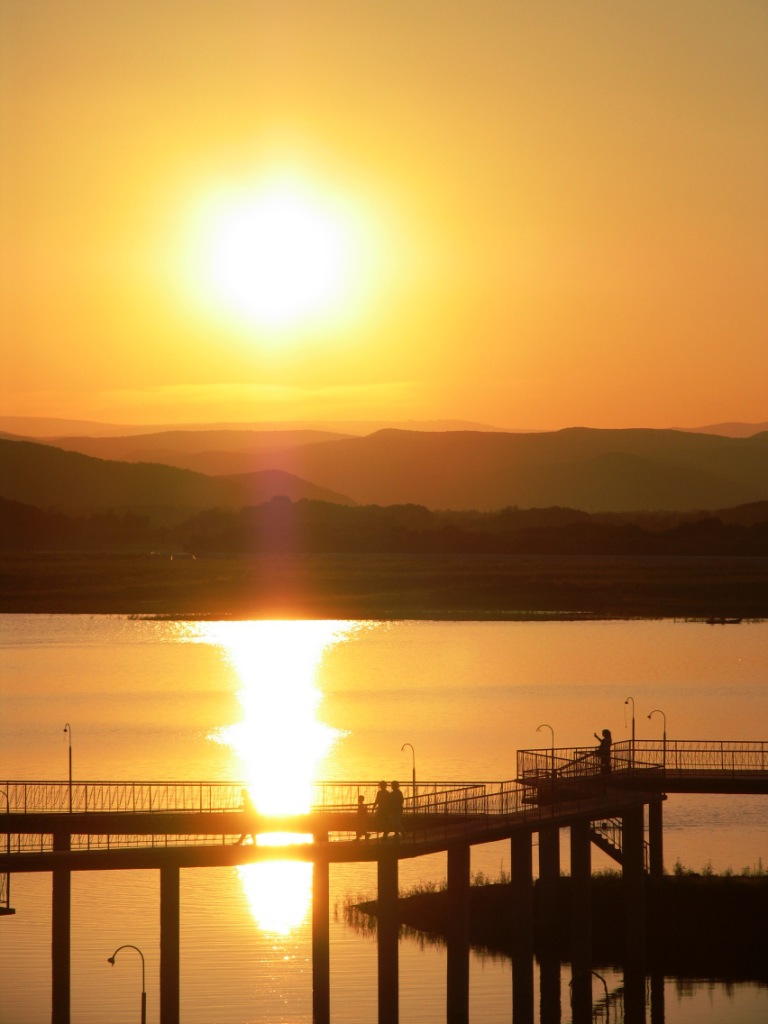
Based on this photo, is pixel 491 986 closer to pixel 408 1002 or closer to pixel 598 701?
pixel 408 1002

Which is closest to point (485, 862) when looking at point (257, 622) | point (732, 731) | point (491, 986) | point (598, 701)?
point (491, 986)

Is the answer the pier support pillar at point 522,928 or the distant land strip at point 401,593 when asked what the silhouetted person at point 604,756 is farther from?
the distant land strip at point 401,593

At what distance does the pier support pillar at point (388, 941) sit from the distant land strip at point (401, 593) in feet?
387

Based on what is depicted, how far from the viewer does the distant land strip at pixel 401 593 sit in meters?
166

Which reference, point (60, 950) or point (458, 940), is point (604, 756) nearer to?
point (458, 940)

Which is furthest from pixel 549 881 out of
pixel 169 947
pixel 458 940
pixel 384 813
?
pixel 169 947

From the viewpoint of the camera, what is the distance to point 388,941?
128ft

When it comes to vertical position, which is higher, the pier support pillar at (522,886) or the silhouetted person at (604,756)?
the silhouetted person at (604,756)

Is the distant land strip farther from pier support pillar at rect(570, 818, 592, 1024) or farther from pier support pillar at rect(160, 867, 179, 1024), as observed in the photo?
pier support pillar at rect(160, 867, 179, 1024)

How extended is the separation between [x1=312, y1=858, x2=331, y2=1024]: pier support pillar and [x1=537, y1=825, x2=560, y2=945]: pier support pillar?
8.11m

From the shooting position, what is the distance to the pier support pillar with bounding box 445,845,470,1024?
39.6 m

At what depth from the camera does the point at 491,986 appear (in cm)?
4344

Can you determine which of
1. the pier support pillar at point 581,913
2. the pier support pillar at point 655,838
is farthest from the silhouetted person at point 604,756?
the pier support pillar at point 581,913

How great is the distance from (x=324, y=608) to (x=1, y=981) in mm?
123888
